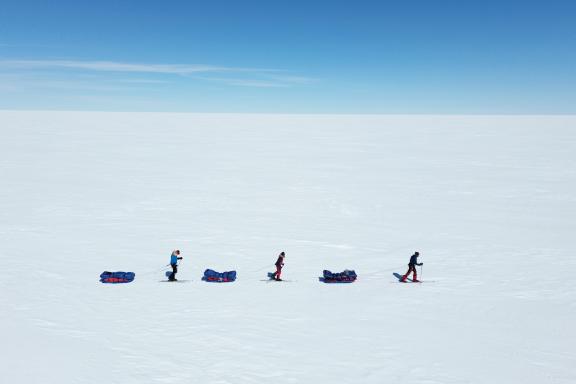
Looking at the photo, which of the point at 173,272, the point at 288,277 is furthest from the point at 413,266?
the point at 173,272

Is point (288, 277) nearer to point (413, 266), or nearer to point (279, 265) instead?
point (279, 265)

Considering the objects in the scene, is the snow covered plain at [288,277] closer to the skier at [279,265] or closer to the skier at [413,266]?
the skier at [413,266]

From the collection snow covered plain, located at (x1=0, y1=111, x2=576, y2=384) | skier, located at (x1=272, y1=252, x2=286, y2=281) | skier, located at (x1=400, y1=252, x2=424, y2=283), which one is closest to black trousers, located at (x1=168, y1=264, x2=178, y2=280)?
snow covered plain, located at (x1=0, y1=111, x2=576, y2=384)

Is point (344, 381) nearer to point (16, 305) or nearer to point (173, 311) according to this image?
point (173, 311)

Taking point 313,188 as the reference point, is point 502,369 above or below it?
below

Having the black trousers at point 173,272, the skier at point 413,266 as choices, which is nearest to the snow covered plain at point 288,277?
the skier at point 413,266

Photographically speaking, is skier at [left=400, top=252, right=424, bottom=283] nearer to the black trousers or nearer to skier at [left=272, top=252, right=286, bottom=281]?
skier at [left=272, top=252, right=286, bottom=281]

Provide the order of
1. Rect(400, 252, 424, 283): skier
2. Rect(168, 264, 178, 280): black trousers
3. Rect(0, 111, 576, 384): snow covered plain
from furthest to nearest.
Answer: Rect(400, 252, 424, 283): skier → Rect(168, 264, 178, 280): black trousers → Rect(0, 111, 576, 384): snow covered plain

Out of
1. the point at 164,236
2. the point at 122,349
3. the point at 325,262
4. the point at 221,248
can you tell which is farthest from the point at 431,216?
the point at 122,349
